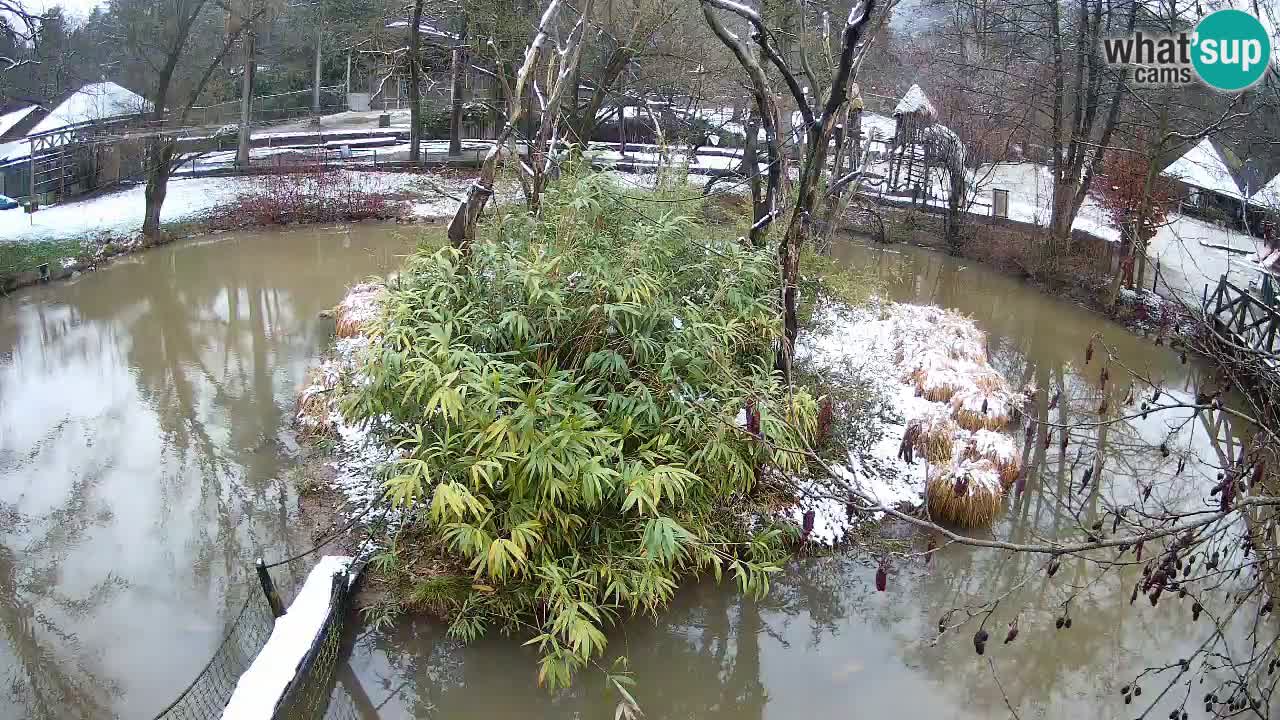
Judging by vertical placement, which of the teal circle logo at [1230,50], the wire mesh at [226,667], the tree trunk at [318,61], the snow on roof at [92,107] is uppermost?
the tree trunk at [318,61]

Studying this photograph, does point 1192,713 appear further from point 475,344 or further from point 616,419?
point 475,344

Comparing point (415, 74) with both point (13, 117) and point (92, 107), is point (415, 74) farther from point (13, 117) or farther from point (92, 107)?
point (13, 117)

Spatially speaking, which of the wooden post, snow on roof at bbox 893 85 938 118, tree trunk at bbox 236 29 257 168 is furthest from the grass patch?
snow on roof at bbox 893 85 938 118

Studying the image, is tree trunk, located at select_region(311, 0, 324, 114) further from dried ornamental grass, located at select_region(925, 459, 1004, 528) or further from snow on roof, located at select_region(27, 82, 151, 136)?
dried ornamental grass, located at select_region(925, 459, 1004, 528)

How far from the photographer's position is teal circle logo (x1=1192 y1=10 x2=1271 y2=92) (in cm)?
848

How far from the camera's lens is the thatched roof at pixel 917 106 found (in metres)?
17.0

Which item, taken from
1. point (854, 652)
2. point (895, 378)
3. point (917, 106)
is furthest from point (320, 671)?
point (917, 106)

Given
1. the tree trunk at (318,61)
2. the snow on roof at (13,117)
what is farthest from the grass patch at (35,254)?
the tree trunk at (318,61)

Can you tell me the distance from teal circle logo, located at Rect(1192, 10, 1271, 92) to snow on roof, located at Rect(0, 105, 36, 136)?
1824 cm

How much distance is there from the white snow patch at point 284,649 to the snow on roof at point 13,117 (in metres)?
15.4

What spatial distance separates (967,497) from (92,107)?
17.7 m

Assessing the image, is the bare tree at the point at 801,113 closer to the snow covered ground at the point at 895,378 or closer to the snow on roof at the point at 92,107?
the snow covered ground at the point at 895,378

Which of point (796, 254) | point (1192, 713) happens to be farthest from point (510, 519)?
point (1192, 713)

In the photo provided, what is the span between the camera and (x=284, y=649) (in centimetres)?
497
